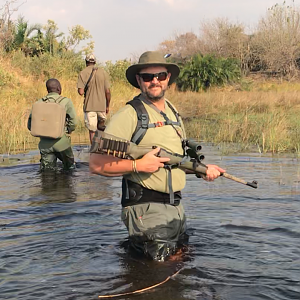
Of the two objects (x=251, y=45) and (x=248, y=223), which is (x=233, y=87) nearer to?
(x=251, y=45)

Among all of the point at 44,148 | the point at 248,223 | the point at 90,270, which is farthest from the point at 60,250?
the point at 44,148

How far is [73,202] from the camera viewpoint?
730 cm

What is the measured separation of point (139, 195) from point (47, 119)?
4728 millimetres

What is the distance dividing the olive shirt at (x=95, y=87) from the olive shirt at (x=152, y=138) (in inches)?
287

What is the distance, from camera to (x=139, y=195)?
4441 millimetres

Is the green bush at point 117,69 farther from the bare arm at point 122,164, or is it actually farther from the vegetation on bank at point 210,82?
the bare arm at point 122,164

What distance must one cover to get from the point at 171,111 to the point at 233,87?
26269 millimetres

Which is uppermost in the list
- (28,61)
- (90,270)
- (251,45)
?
(251,45)

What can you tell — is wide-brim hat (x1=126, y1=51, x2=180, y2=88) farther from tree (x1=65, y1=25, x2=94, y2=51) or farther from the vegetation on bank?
tree (x1=65, y1=25, x2=94, y2=51)

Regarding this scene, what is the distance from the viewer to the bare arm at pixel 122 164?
4113 mm

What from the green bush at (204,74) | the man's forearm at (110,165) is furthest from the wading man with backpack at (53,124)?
the green bush at (204,74)

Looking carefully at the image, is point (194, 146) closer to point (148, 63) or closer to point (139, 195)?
point (139, 195)

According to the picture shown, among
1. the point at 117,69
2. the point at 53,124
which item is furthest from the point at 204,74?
the point at 53,124

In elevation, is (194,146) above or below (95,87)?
below
